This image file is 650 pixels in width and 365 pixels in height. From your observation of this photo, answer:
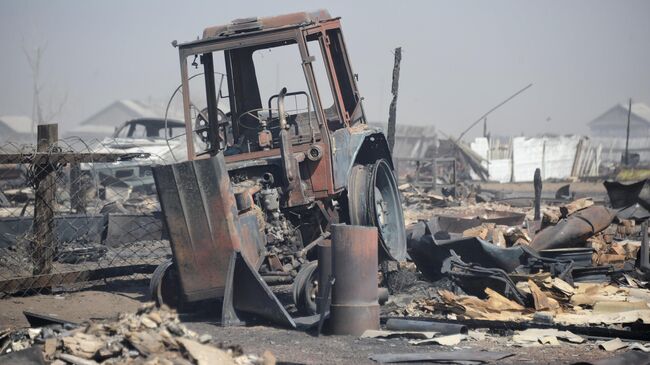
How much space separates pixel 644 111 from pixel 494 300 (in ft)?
229

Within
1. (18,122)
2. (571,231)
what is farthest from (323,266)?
(18,122)

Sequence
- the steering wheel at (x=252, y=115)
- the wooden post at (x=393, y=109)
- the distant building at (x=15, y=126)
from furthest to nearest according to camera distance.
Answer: the distant building at (x=15, y=126) → the wooden post at (x=393, y=109) → the steering wheel at (x=252, y=115)

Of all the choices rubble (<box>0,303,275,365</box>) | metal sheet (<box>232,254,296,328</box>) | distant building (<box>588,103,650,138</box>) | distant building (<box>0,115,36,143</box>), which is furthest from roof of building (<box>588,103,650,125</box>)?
rubble (<box>0,303,275,365</box>)

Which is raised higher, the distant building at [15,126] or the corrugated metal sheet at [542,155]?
the distant building at [15,126]

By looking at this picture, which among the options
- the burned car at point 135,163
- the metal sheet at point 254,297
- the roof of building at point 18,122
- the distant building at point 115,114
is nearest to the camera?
the metal sheet at point 254,297

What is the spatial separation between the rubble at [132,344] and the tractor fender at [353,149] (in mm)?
3131

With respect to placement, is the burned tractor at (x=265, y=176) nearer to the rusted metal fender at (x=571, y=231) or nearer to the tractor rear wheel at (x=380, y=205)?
the tractor rear wheel at (x=380, y=205)

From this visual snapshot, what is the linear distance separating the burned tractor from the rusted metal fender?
1708mm

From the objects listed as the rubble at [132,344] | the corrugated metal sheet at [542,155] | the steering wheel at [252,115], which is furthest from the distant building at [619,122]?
the rubble at [132,344]

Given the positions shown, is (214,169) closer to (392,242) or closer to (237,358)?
(237,358)

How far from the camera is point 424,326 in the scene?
21.7 feet

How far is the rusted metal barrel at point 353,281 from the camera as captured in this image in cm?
671

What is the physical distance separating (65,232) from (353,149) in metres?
4.87

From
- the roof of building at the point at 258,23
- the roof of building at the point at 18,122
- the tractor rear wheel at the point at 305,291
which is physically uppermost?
the roof of building at the point at 18,122
